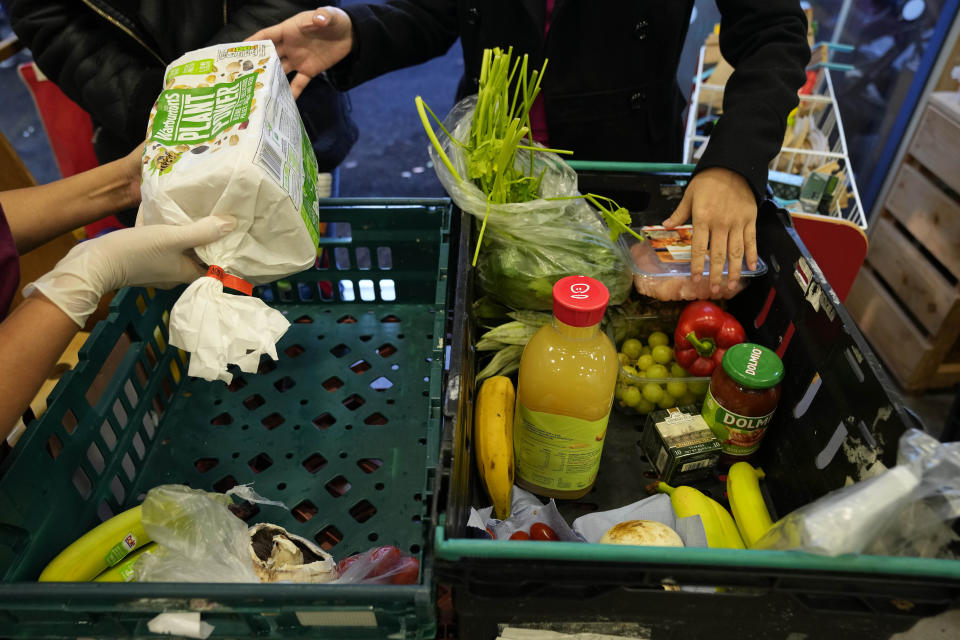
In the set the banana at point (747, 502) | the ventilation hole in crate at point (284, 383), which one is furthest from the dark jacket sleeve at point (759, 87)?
the ventilation hole in crate at point (284, 383)

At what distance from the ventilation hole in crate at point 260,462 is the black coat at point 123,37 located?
2.95 ft

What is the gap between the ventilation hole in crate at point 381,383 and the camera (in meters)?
1.30

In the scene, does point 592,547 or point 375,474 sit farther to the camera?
point 375,474

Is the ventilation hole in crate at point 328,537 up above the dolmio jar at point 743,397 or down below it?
below

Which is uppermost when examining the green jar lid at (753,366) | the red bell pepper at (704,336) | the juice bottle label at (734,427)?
the green jar lid at (753,366)

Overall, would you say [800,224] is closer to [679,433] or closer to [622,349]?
[622,349]

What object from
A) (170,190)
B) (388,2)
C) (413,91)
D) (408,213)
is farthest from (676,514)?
(413,91)

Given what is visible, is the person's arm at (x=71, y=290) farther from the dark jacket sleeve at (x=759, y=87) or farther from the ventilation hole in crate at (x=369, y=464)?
the dark jacket sleeve at (x=759, y=87)

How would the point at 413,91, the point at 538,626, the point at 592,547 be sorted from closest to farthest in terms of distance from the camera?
the point at 592,547
the point at 538,626
the point at 413,91

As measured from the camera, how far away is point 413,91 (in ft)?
14.9

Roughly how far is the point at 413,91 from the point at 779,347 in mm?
3945

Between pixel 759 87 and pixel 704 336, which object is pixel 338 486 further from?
pixel 759 87

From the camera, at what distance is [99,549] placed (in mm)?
942

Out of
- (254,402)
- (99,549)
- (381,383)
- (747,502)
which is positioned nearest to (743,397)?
(747,502)
